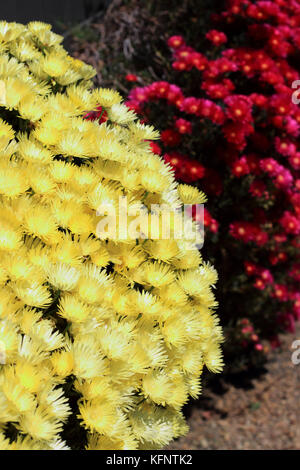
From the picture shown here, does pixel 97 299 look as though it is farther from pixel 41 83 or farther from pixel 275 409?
pixel 275 409

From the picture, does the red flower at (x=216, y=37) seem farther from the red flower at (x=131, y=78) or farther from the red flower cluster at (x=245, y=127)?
the red flower at (x=131, y=78)

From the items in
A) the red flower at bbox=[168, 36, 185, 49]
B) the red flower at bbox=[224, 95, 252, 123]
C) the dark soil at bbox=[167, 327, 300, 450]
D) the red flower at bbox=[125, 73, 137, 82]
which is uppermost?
the red flower at bbox=[168, 36, 185, 49]

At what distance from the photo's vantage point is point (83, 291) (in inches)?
43.3

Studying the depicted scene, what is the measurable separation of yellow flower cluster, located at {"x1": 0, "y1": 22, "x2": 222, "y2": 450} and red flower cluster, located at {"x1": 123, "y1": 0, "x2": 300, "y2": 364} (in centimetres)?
Result: 133

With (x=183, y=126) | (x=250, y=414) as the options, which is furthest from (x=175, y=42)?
(x=250, y=414)

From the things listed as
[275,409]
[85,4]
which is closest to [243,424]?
[275,409]

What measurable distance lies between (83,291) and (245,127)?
1.93m

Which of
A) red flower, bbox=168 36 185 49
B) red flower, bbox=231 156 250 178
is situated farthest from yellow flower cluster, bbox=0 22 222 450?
red flower, bbox=168 36 185 49

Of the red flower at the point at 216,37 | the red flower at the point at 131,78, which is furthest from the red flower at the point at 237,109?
the red flower at the point at 131,78

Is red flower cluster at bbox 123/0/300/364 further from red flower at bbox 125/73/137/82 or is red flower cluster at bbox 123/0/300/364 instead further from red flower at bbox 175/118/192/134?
red flower at bbox 125/73/137/82

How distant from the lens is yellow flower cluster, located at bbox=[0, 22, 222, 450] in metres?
0.99

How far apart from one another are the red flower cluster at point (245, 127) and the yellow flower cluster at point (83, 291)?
1331 mm

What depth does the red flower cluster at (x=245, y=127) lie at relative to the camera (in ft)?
9.34

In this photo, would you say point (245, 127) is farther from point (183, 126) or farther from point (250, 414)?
point (250, 414)
